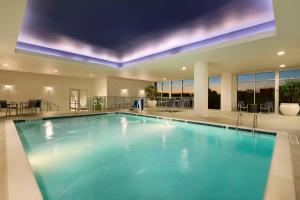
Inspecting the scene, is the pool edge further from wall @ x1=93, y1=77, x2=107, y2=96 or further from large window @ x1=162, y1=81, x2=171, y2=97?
large window @ x1=162, y1=81, x2=171, y2=97

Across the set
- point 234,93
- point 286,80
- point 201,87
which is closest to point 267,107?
point 286,80

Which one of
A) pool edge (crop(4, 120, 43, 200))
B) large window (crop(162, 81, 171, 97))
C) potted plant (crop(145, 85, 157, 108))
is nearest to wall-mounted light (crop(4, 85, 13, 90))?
potted plant (crop(145, 85, 157, 108))

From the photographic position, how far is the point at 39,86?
10.8 metres

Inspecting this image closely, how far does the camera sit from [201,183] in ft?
7.73

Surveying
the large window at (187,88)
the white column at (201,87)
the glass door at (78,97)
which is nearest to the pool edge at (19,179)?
the white column at (201,87)

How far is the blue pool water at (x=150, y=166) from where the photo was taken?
2117mm

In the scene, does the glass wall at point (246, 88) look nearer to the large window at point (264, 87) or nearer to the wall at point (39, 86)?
the large window at point (264, 87)

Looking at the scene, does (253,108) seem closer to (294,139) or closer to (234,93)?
(234,93)

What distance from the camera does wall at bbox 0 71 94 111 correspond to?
9.73m

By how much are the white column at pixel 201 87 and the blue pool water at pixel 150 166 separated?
2496 millimetres

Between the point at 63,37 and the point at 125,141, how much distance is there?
13.7ft

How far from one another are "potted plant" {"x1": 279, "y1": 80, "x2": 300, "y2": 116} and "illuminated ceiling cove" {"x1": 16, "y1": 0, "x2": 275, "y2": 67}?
5508mm

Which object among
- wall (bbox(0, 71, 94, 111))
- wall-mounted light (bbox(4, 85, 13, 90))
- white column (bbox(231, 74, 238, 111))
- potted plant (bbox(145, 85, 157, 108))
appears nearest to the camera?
wall-mounted light (bbox(4, 85, 13, 90))

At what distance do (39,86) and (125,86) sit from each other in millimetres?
6005
